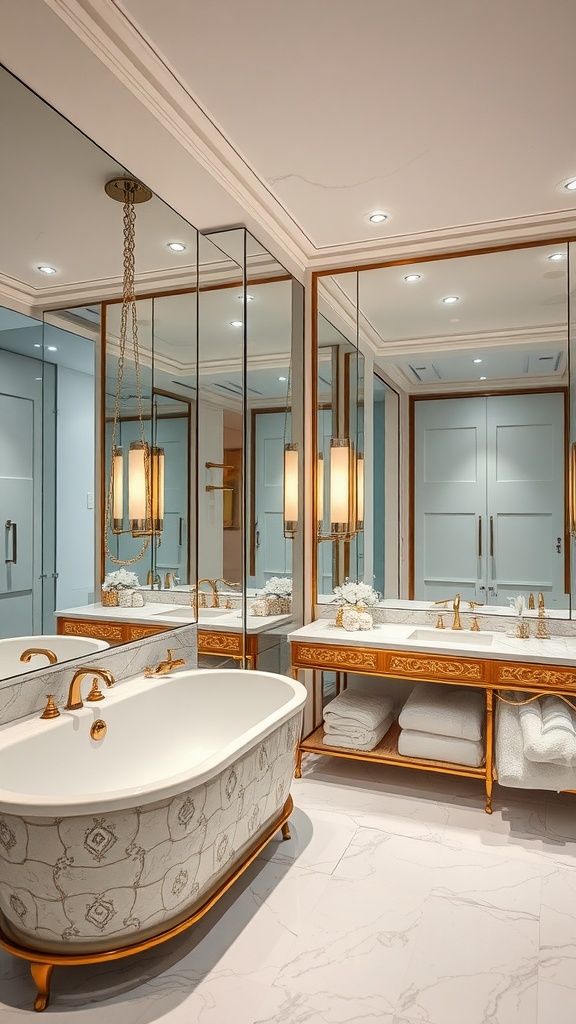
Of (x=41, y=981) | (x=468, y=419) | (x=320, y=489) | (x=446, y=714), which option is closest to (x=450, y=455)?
(x=468, y=419)

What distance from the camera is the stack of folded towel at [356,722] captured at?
→ 10.1 feet

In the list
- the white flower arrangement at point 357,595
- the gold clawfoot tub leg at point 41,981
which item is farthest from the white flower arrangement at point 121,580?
the gold clawfoot tub leg at point 41,981

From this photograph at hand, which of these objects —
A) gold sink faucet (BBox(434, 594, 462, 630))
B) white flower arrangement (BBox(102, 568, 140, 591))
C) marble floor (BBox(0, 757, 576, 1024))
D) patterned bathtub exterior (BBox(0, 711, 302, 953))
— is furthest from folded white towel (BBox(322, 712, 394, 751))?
patterned bathtub exterior (BBox(0, 711, 302, 953))

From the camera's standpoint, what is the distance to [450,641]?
310cm

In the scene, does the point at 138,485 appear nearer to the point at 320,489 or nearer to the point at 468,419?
the point at 320,489

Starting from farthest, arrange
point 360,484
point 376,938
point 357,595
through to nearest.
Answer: point 360,484, point 357,595, point 376,938

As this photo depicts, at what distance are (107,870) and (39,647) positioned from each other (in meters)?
0.82

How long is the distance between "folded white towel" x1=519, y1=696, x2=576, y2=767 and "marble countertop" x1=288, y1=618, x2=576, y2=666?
207mm

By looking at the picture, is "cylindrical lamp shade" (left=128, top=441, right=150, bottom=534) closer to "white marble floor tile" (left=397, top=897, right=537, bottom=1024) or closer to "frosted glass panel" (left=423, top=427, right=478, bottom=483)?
"frosted glass panel" (left=423, top=427, right=478, bottom=483)

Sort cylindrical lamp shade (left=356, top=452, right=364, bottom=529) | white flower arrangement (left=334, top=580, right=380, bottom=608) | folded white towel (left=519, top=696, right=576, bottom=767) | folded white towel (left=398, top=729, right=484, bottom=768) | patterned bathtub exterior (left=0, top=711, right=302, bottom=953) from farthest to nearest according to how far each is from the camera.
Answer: cylindrical lamp shade (left=356, top=452, right=364, bottom=529) → white flower arrangement (left=334, top=580, right=380, bottom=608) → folded white towel (left=398, top=729, right=484, bottom=768) → folded white towel (left=519, top=696, right=576, bottom=767) → patterned bathtub exterior (left=0, top=711, right=302, bottom=953)

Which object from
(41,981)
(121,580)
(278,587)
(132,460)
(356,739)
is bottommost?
(41,981)

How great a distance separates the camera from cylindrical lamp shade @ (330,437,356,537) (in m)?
3.46

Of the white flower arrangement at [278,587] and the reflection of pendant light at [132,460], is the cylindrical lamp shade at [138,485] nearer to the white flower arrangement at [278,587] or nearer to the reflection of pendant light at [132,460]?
the reflection of pendant light at [132,460]

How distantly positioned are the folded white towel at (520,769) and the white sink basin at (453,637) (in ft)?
1.38
